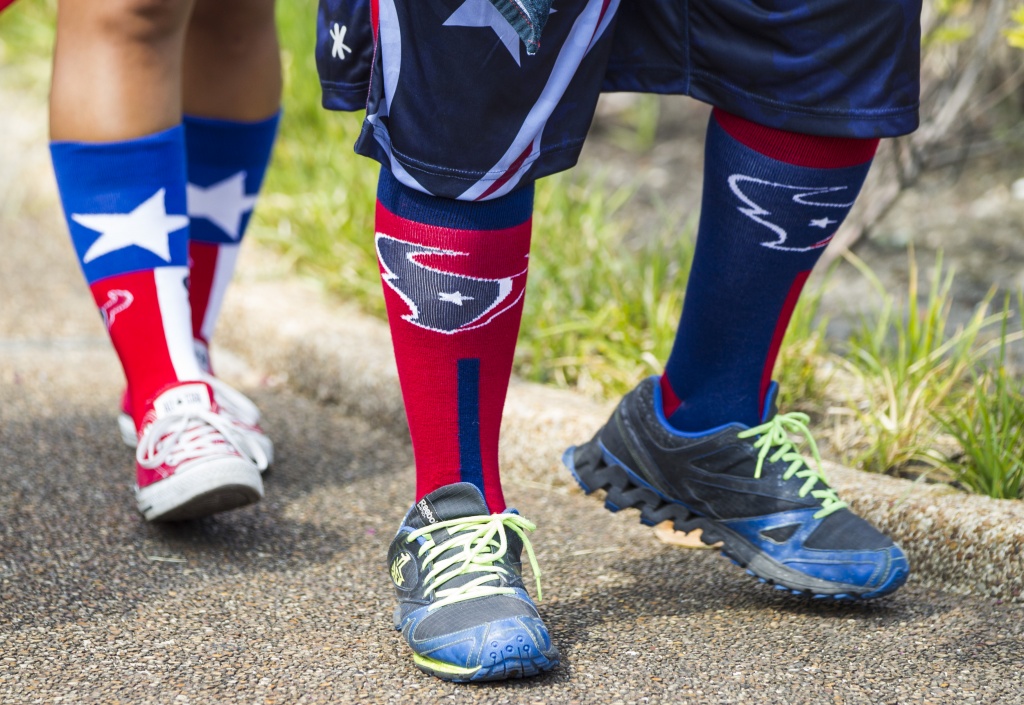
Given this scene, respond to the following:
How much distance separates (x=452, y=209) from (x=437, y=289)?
0.09 meters

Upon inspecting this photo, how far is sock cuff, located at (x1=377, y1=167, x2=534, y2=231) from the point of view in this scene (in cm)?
120

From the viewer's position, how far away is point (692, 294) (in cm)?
145

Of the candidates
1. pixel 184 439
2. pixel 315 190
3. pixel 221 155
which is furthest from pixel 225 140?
pixel 315 190

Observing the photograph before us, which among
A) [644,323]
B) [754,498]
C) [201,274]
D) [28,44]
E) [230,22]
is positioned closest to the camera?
[754,498]

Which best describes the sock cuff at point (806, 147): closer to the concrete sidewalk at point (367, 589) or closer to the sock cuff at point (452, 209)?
the sock cuff at point (452, 209)

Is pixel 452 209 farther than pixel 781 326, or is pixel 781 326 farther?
pixel 781 326

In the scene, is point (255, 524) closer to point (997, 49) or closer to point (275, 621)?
point (275, 621)

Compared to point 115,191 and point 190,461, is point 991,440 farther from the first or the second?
point 115,191

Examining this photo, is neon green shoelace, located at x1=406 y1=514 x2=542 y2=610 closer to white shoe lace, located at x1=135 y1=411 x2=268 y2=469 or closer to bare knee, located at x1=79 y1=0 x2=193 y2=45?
white shoe lace, located at x1=135 y1=411 x2=268 y2=469

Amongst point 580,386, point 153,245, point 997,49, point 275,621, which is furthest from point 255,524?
point 997,49

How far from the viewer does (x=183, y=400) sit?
1597 millimetres

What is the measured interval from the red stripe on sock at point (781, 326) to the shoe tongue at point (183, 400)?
31.0 inches

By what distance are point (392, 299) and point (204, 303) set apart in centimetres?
79

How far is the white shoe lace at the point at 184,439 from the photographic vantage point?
1540 mm
